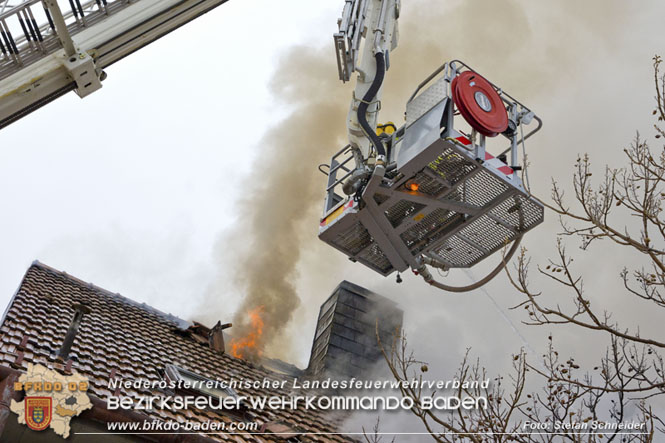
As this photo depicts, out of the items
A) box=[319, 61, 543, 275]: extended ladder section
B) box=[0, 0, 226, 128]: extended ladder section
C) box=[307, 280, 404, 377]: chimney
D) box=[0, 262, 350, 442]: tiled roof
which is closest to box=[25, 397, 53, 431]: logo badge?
box=[0, 262, 350, 442]: tiled roof

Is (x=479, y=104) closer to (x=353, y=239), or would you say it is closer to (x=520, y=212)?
(x=520, y=212)

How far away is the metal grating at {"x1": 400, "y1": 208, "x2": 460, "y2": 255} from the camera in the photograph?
9258 millimetres

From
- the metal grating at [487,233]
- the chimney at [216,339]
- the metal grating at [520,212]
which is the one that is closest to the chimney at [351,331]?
A: the chimney at [216,339]

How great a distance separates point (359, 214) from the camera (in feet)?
30.1

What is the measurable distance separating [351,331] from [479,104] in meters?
5.06

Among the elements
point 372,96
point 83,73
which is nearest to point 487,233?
point 372,96

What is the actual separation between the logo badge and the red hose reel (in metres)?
5.47

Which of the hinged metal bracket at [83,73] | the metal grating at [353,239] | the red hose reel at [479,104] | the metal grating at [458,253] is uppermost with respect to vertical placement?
the red hose reel at [479,104]

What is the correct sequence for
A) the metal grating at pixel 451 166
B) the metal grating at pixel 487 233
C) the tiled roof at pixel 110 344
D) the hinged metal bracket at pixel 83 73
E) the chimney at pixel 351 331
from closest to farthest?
the hinged metal bracket at pixel 83 73 < the tiled roof at pixel 110 344 < the metal grating at pixel 451 166 < the metal grating at pixel 487 233 < the chimney at pixel 351 331

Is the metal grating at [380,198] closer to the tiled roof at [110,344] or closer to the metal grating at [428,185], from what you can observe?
the metal grating at [428,185]

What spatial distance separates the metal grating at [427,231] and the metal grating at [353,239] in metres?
0.54

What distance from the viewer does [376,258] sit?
397 inches

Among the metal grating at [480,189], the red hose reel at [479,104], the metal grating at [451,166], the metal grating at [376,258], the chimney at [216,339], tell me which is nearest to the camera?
the metal grating at [451,166]

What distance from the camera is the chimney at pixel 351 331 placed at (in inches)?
468
